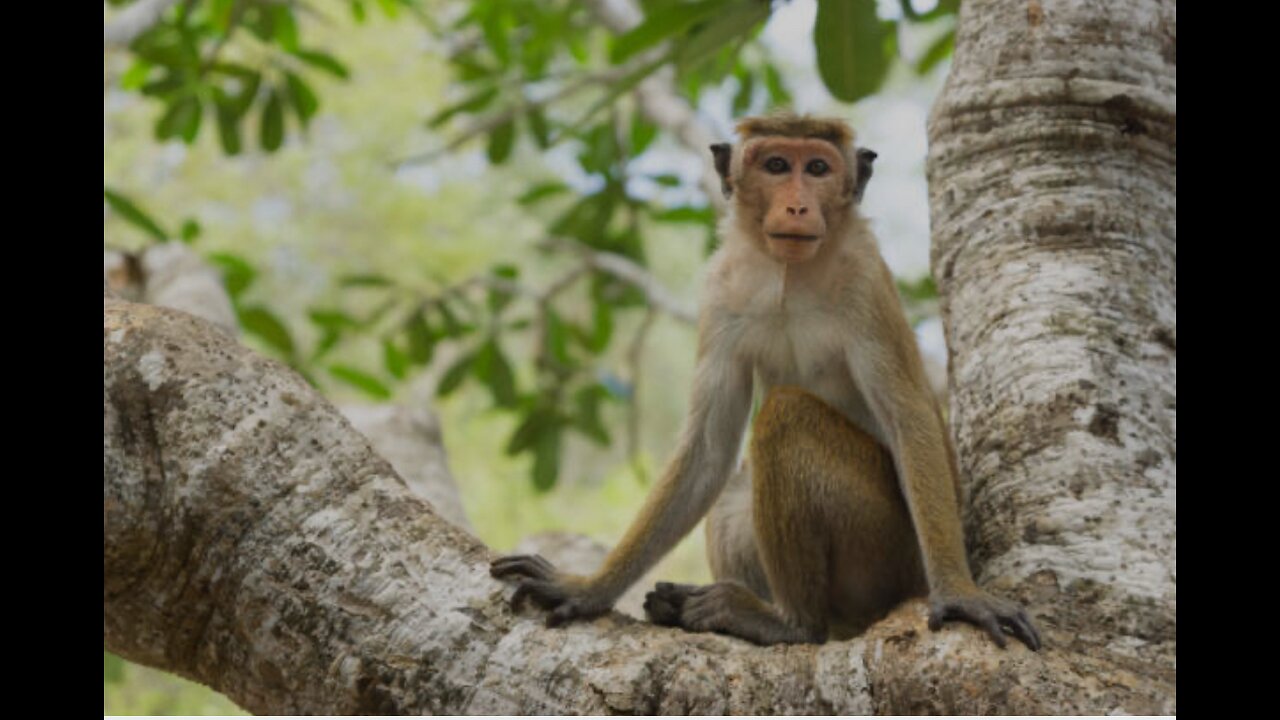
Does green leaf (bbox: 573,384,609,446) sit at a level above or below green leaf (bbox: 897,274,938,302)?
below

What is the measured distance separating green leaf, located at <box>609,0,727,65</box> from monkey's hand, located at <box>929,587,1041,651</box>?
226 centimetres

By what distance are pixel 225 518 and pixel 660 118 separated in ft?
16.7

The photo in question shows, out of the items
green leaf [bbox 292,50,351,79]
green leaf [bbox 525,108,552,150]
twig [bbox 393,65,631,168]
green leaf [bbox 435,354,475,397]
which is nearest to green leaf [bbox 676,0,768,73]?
twig [bbox 393,65,631,168]

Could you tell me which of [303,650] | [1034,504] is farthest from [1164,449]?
[303,650]

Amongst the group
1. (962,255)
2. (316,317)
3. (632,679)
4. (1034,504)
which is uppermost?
(316,317)

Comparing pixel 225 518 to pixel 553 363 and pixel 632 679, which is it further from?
pixel 553 363

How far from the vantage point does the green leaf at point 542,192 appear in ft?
26.6

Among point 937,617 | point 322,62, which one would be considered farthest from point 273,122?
point 937,617

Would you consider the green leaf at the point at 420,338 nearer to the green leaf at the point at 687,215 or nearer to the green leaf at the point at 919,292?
the green leaf at the point at 687,215

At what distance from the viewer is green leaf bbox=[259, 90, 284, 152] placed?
7.70m

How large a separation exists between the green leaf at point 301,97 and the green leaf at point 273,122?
0.35ft

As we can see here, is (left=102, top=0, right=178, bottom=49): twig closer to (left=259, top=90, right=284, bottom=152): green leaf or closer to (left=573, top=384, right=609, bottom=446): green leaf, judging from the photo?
(left=259, top=90, right=284, bottom=152): green leaf

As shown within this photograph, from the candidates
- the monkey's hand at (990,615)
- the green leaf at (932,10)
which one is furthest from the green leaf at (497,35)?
the monkey's hand at (990,615)

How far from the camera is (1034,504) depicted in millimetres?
3422
